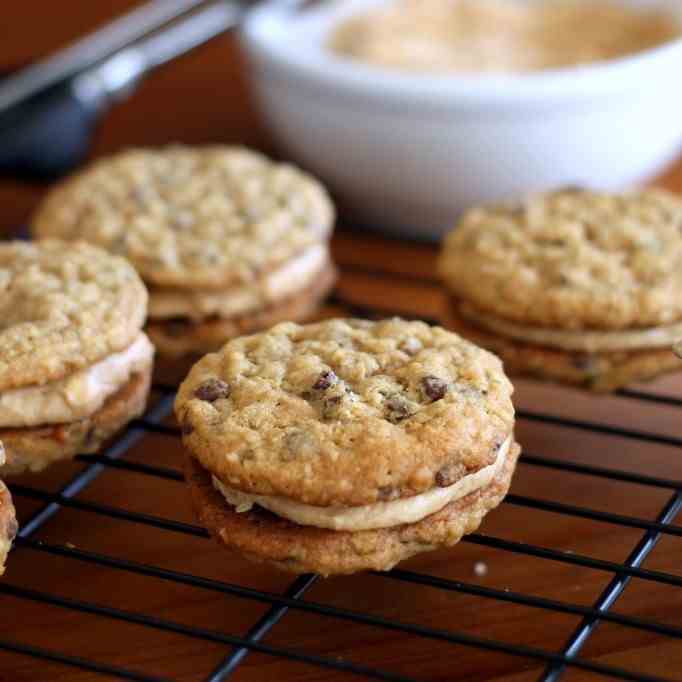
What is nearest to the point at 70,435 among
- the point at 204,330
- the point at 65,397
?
the point at 65,397

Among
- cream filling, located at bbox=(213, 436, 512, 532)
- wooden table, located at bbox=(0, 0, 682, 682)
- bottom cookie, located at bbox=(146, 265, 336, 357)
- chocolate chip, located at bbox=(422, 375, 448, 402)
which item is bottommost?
wooden table, located at bbox=(0, 0, 682, 682)

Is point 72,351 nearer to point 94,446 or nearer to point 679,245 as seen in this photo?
point 94,446

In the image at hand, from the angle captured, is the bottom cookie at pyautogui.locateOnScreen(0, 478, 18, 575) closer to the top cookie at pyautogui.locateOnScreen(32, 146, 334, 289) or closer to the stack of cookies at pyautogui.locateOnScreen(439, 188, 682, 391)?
the top cookie at pyautogui.locateOnScreen(32, 146, 334, 289)

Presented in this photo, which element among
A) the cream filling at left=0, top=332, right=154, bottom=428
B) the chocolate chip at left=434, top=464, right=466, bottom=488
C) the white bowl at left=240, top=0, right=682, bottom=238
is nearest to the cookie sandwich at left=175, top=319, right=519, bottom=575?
the chocolate chip at left=434, top=464, right=466, bottom=488

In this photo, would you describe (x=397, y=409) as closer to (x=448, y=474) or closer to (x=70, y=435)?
(x=448, y=474)

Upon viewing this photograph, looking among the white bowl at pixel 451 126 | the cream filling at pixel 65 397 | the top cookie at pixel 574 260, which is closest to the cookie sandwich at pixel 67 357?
the cream filling at pixel 65 397

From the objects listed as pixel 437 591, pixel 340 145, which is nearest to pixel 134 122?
pixel 340 145
